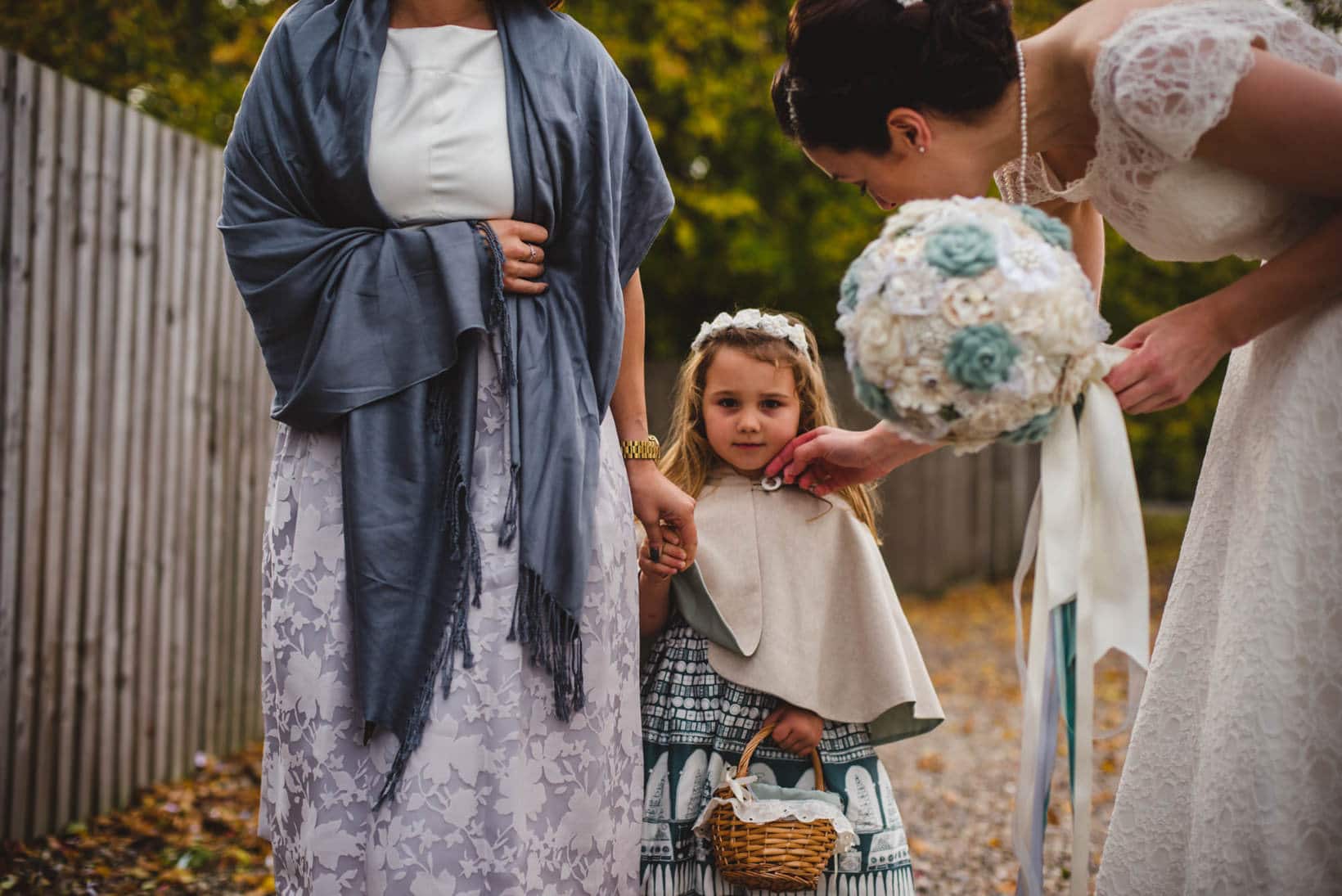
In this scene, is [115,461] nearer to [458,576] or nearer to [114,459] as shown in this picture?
[114,459]

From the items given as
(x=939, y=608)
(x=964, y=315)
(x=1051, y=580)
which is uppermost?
(x=964, y=315)

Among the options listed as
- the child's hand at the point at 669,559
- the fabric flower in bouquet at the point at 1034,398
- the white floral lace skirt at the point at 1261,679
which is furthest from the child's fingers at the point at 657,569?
the white floral lace skirt at the point at 1261,679

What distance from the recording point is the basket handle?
104 inches

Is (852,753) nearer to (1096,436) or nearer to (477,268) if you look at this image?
(1096,436)

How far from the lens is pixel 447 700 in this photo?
219 cm

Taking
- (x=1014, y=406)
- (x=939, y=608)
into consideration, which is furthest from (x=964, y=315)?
(x=939, y=608)

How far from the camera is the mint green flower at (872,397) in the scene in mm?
1934

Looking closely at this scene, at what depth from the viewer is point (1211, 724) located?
77.5 inches

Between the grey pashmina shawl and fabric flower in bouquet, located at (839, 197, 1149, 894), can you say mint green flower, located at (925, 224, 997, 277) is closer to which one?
fabric flower in bouquet, located at (839, 197, 1149, 894)

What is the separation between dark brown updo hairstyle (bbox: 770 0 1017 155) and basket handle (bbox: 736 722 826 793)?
1.29 m

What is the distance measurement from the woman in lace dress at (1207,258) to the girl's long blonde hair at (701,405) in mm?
780

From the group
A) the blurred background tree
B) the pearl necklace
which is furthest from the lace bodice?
the blurred background tree

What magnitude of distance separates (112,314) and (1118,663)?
6.29m

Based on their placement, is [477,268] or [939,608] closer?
[477,268]
